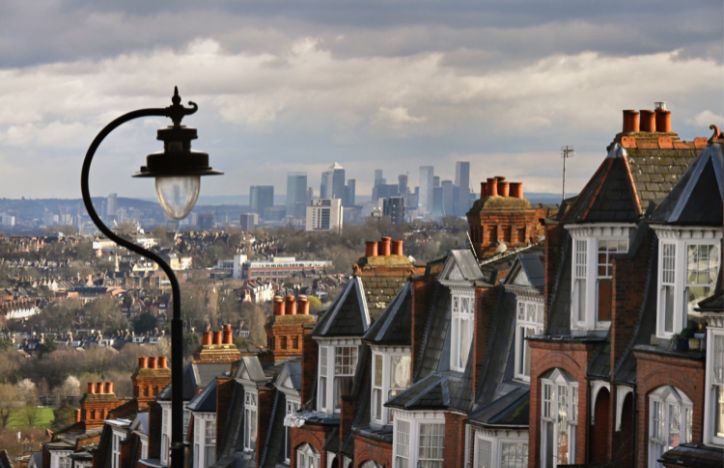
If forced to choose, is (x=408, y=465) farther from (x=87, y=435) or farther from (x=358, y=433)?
(x=87, y=435)

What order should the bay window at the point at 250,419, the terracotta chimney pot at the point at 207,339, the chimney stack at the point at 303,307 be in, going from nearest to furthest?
the bay window at the point at 250,419
the chimney stack at the point at 303,307
the terracotta chimney pot at the point at 207,339

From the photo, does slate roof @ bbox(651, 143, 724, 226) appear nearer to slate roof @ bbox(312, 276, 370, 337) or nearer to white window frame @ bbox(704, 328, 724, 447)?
white window frame @ bbox(704, 328, 724, 447)

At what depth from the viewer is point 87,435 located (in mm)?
82750

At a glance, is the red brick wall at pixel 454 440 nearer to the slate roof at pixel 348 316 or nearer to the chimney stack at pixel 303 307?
the slate roof at pixel 348 316

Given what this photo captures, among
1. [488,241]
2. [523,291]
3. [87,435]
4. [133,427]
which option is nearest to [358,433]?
[488,241]

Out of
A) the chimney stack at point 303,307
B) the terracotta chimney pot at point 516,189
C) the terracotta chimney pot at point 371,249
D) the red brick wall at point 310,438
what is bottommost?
the red brick wall at point 310,438

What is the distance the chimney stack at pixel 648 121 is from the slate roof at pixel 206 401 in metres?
23.9

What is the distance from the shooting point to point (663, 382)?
33.1 m

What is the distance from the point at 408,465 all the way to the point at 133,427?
27283 mm

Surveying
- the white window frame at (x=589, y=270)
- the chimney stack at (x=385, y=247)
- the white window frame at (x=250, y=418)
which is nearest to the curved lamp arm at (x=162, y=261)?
the white window frame at (x=589, y=270)

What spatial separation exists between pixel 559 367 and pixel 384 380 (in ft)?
33.5

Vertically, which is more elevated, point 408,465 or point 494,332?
point 494,332

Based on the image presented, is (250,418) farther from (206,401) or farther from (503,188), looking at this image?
(503,188)

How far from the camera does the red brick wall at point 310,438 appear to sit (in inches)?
1978
